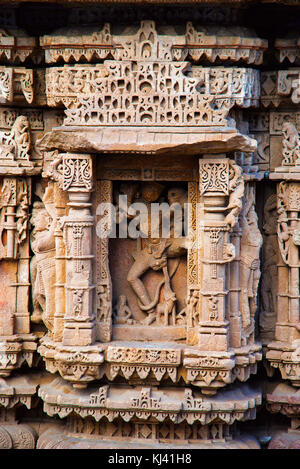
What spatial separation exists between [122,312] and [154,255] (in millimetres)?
713

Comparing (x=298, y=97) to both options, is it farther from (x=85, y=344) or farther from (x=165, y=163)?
(x=85, y=344)

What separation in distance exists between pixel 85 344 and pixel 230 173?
2318 mm

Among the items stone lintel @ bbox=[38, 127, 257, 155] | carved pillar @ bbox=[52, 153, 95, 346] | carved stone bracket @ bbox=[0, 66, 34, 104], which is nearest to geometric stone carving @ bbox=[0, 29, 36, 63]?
carved stone bracket @ bbox=[0, 66, 34, 104]

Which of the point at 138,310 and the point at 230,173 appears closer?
the point at 230,173

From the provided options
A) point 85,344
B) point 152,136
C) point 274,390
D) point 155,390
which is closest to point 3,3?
point 152,136

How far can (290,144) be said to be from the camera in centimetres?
1119

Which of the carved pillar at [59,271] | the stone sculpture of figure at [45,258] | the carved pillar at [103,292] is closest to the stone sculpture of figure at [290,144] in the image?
the carved pillar at [103,292]

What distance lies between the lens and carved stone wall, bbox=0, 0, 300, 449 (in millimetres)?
10648

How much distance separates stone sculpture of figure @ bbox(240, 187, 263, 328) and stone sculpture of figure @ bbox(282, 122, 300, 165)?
1.81 ft

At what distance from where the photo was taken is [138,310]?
1141 centimetres

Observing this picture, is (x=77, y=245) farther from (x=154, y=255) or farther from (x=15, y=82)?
(x=15, y=82)

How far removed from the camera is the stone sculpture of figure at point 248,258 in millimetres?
11086

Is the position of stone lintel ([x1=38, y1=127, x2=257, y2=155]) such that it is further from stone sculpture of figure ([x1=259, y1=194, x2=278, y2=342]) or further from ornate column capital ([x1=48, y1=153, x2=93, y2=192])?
stone sculpture of figure ([x1=259, y1=194, x2=278, y2=342])

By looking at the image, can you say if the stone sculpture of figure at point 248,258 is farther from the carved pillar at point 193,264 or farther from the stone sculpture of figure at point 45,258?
the stone sculpture of figure at point 45,258
